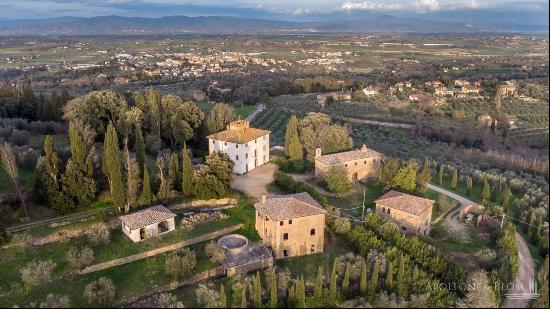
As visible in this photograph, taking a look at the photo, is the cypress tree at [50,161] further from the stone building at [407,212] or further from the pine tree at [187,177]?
the stone building at [407,212]

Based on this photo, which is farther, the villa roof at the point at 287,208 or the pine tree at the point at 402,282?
the villa roof at the point at 287,208

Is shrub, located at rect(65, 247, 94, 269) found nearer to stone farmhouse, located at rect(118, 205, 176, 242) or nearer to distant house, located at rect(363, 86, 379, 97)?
stone farmhouse, located at rect(118, 205, 176, 242)

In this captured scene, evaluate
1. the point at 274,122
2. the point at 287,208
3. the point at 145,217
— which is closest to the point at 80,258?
the point at 145,217

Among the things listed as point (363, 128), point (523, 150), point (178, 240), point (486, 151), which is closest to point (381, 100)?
point (363, 128)

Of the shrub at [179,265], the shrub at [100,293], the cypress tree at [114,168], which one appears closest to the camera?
the shrub at [100,293]

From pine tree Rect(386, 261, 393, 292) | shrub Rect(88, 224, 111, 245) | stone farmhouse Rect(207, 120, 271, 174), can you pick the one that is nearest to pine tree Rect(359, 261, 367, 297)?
pine tree Rect(386, 261, 393, 292)

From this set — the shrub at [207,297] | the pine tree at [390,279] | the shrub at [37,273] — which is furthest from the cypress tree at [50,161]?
the pine tree at [390,279]

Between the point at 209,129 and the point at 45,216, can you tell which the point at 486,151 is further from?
the point at 45,216
